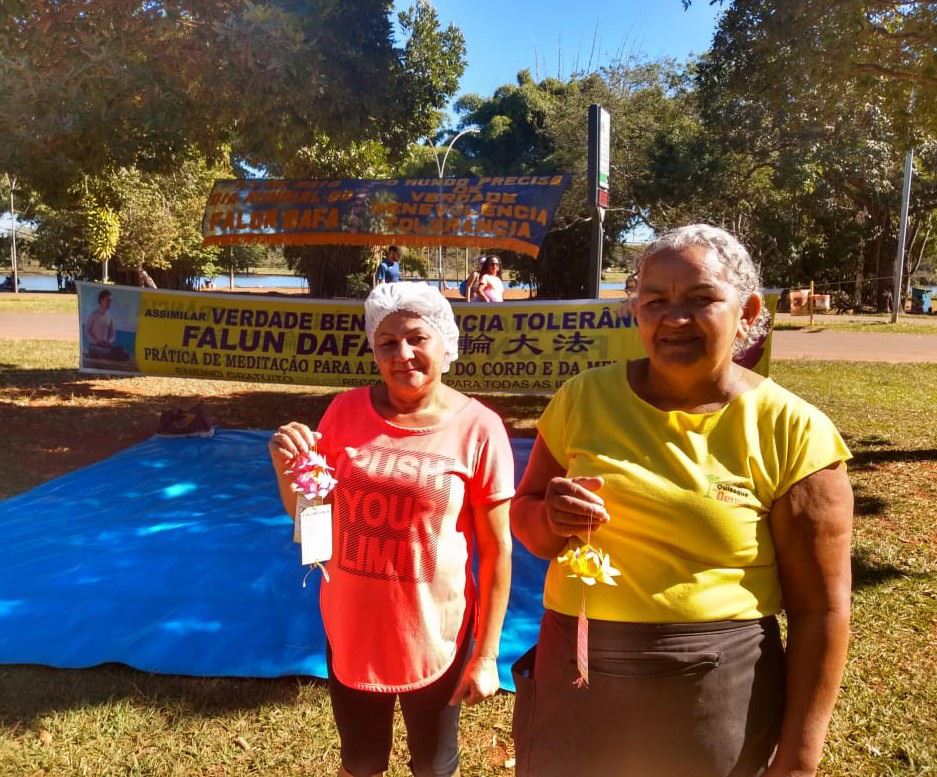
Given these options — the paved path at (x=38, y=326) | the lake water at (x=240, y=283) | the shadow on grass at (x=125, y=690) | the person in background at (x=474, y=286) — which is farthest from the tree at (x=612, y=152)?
the shadow on grass at (x=125, y=690)

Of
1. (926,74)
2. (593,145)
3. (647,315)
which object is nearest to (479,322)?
(593,145)

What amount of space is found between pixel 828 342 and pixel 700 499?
17805mm

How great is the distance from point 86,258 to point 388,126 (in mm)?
30471

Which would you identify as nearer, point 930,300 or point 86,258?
point 930,300

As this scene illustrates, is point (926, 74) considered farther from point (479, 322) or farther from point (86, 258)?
point (86, 258)

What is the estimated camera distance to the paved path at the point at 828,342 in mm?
14820

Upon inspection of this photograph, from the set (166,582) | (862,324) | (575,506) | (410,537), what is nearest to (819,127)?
(862,324)

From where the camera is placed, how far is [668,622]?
4.59 feet

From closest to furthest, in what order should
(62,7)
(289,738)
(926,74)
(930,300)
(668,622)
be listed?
(668,622), (289,738), (926,74), (62,7), (930,300)

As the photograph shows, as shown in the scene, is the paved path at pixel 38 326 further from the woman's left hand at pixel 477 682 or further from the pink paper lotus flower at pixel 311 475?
the woman's left hand at pixel 477 682

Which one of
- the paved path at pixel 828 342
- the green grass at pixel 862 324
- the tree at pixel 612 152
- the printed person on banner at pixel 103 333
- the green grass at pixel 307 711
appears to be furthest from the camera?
the tree at pixel 612 152

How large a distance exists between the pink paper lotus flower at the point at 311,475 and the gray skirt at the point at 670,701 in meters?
0.69

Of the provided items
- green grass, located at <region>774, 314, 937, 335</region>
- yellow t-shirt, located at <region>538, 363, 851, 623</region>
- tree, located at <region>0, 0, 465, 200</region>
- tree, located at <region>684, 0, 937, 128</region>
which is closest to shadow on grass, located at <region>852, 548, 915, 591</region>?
yellow t-shirt, located at <region>538, 363, 851, 623</region>

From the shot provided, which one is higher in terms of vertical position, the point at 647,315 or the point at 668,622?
the point at 647,315
